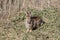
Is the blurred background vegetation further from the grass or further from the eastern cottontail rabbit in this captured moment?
the eastern cottontail rabbit

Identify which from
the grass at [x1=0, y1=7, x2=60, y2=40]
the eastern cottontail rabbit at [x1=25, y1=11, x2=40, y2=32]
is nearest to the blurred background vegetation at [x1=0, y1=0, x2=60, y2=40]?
the grass at [x1=0, y1=7, x2=60, y2=40]

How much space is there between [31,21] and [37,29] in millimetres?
361

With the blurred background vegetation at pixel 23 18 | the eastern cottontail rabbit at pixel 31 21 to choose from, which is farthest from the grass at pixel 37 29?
the eastern cottontail rabbit at pixel 31 21

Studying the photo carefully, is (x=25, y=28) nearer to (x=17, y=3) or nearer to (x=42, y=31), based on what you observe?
(x=42, y=31)

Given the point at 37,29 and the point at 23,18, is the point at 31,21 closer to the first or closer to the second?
the point at 37,29

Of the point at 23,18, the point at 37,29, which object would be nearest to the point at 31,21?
the point at 37,29

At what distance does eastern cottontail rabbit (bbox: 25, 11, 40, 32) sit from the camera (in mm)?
9227

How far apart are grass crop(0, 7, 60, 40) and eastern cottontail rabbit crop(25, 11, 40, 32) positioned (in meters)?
0.18

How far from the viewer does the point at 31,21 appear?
30.6 ft

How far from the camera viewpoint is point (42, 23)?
964 centimetres

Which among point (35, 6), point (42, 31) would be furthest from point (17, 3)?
point (42, 31)

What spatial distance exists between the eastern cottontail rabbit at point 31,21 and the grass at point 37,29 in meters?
0.18

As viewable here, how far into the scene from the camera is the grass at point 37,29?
8.81 meters

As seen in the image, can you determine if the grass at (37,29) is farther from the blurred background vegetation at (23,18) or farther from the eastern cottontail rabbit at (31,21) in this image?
the eastern cottontail rabbit at (31,21)
